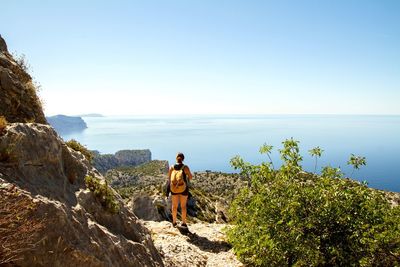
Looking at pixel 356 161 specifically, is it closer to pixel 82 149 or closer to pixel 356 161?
pixel 356 161

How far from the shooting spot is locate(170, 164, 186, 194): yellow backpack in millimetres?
16312

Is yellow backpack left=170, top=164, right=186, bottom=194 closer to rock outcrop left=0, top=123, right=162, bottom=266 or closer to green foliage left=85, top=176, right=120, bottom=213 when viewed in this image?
rock outcrop left=0, top=123, right=162, bottom=266

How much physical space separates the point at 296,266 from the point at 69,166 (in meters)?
8.60

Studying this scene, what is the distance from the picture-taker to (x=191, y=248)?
1484 cm

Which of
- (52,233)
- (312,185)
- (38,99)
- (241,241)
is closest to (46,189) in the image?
(52,233)

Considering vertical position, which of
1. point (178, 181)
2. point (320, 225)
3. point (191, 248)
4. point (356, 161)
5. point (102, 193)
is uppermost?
point (356, 161)

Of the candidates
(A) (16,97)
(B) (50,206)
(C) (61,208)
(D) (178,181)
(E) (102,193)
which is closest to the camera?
(B) (50,206)

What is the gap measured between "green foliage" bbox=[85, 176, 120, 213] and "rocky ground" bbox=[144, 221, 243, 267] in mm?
3391

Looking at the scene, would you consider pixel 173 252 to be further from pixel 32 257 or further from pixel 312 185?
pixel 32 257

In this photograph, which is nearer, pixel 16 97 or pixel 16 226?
pixel 16 226

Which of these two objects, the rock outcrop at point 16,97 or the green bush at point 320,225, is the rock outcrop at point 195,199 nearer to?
the green bush at point 320,225

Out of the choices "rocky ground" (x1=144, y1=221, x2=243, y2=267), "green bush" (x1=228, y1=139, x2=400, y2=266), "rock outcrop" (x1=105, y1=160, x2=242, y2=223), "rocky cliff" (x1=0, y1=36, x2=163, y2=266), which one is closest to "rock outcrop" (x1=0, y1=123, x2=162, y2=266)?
"rocky cliff" (x1=0, y1=36, x2=163, y2=266)

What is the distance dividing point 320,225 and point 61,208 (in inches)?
359

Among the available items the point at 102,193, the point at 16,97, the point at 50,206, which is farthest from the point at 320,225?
the point at 16,97
